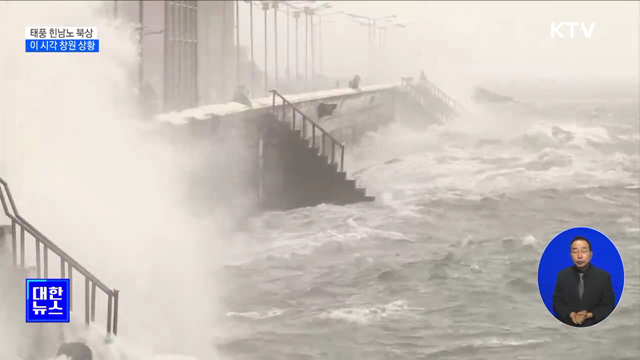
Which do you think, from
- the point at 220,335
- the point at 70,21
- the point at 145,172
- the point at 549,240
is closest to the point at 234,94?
the point at 145,172

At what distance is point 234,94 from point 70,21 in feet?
2.08

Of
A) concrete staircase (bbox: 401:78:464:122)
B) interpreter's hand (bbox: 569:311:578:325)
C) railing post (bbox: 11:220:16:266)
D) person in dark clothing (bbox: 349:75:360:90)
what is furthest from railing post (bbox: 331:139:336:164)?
railing post (bbox: 11:220:16:266)

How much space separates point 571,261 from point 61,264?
1.75 metres

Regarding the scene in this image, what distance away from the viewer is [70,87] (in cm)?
288

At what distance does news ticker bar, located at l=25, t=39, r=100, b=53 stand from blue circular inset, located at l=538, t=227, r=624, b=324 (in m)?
1.78

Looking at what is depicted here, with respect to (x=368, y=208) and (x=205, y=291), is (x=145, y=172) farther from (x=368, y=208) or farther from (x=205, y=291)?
(x=368, y=208)

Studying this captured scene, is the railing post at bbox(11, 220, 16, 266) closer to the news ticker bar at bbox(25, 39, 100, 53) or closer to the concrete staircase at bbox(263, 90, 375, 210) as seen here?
the news ticker bar at bbox(25, 39, 100, 53)

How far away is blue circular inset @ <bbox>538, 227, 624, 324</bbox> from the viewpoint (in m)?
2.79

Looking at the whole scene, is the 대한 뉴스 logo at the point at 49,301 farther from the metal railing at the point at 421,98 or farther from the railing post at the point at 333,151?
the metal railing at the point at 421,98

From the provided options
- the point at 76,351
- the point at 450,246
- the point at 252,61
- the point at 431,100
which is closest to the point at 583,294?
the point at 450,246

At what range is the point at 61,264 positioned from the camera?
277cm

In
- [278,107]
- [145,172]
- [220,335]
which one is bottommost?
[220,335]

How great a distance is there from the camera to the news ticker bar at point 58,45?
9.43 feet

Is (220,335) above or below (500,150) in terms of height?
below
